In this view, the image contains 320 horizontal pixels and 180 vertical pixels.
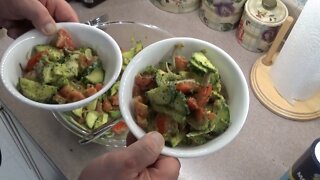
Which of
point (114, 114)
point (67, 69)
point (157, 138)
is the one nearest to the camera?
point (157, 138)

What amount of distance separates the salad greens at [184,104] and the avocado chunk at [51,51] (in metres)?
0.14

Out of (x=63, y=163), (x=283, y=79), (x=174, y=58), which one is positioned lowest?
(x=63, y=163)

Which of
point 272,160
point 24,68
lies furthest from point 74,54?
point 272,160

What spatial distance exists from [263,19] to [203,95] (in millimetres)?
328

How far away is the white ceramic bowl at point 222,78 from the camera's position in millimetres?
463

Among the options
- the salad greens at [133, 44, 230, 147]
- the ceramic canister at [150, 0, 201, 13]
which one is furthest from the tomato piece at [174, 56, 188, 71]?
the ceramic canister at [150, 0, 201, 13]

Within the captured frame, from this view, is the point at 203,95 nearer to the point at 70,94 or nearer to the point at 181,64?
the point at 181,64

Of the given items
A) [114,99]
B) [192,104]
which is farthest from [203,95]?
[114,99]

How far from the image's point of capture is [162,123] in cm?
49

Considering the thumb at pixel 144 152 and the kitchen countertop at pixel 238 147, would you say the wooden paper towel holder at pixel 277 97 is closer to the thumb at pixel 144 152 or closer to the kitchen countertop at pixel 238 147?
the kitchen countertop at pixel 238 147

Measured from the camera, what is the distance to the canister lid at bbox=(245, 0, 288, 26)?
28.9 inches

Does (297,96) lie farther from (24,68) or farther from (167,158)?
(24,68)

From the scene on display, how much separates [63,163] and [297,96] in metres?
0.47

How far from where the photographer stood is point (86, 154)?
66cm
